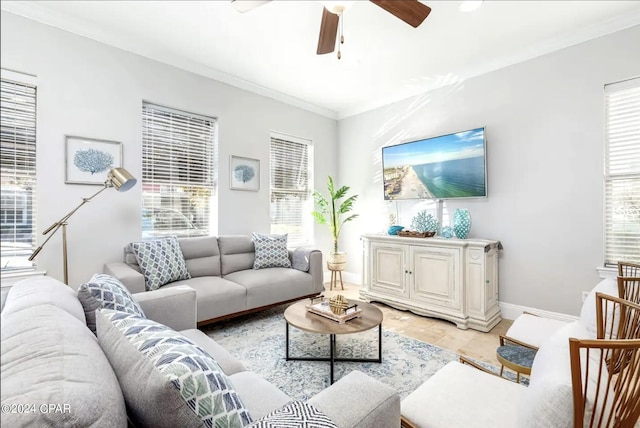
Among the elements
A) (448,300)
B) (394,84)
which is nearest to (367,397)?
(448,300)

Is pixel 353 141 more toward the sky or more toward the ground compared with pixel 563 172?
more toward the sky

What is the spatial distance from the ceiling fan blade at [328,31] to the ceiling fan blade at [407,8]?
314 mm

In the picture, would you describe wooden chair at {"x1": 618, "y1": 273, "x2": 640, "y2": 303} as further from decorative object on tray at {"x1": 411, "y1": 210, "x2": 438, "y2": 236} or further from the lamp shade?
the lamp shade

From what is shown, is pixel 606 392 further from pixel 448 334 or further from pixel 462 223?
pixel 462 223

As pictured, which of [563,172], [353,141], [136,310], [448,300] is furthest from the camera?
[353,141]

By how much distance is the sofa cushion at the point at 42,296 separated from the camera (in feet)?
3.03

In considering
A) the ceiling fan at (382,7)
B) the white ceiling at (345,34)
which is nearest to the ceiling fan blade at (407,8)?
the ceiling fan at (382,7)

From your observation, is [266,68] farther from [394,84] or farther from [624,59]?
[624,59]

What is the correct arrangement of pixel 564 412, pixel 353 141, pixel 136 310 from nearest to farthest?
pixel 564 412
pixel 136 310
pixel 353 141

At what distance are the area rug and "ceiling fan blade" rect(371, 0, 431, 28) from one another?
7.87ft

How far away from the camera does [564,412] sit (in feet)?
2.54

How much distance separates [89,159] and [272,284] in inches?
81.1

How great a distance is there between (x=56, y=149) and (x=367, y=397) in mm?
3094

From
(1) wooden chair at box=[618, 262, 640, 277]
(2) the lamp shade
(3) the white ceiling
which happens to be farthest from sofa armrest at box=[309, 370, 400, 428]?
(3) the white ceiling
